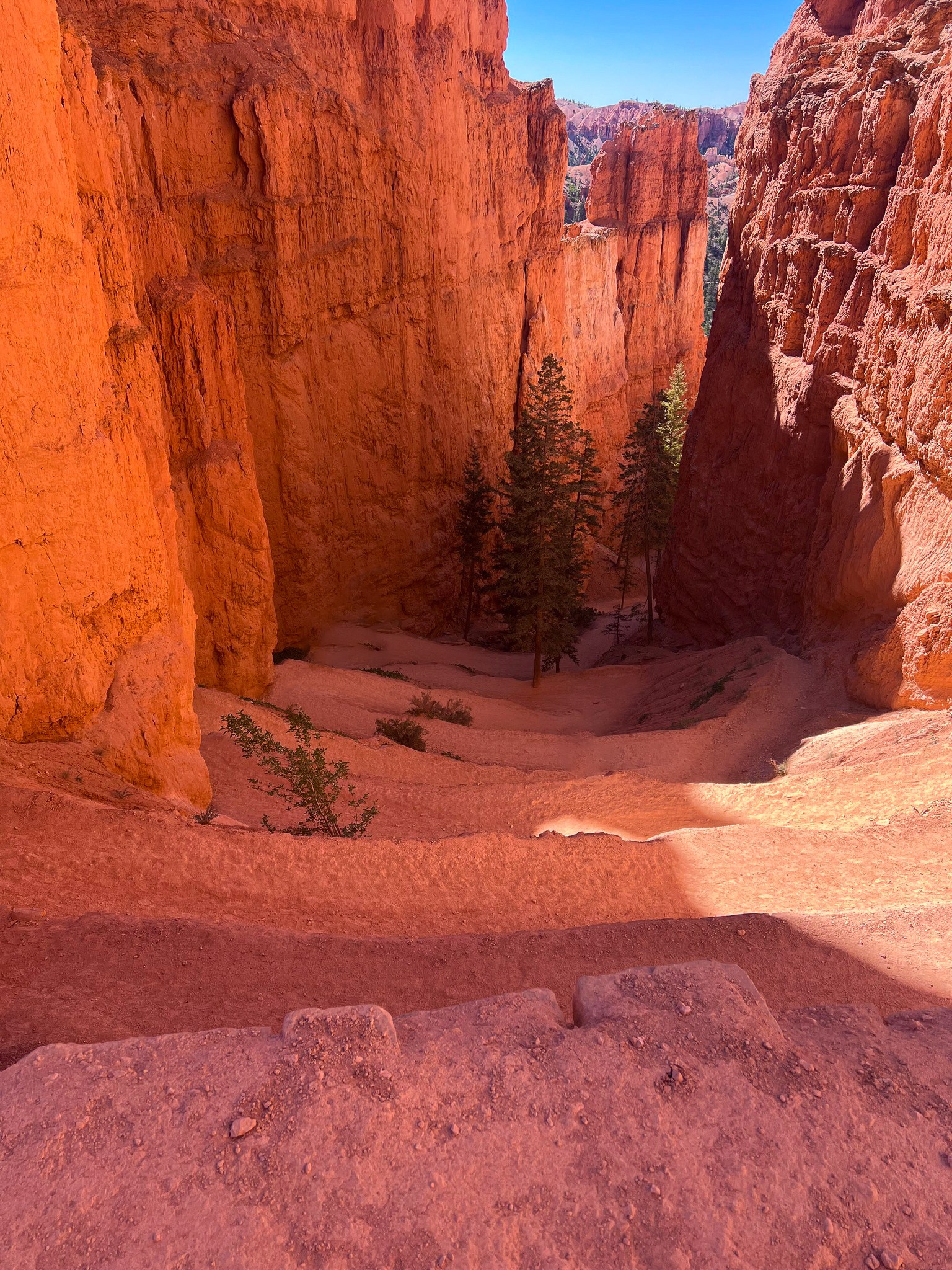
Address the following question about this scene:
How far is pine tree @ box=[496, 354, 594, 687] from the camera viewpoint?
68.6ft

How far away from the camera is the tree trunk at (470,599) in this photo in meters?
25.9

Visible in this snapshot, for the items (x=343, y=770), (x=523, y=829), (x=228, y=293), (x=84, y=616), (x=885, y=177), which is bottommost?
(x=523, y=829)

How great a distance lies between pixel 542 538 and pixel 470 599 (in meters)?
5.80

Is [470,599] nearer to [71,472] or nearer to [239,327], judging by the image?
[239,327]

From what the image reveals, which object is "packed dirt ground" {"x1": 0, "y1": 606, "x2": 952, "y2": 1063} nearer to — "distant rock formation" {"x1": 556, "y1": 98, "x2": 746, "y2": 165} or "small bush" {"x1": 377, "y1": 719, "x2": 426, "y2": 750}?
"small bush" {"x1": 377, "y1": 719, "x2": 426, "y2": 750}

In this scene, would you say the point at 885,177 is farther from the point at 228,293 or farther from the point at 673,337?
the point at 673,337

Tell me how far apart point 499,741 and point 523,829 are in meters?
4.64

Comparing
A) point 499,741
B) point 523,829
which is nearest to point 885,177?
point 499,741

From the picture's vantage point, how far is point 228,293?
19.0 metres

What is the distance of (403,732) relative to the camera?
13.6 m

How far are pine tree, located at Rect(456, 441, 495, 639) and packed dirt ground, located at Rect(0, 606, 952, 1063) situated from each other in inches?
516

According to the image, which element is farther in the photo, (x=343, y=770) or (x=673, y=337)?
(x=673, y=337)

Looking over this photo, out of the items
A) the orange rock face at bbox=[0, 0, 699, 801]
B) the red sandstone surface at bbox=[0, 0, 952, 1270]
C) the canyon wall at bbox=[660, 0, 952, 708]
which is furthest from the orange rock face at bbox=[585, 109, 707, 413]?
the canyon wall at bbox=[660, 0, 952, 708]

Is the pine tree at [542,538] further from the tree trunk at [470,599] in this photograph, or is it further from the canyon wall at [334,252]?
the canyon wall at [334,252]
